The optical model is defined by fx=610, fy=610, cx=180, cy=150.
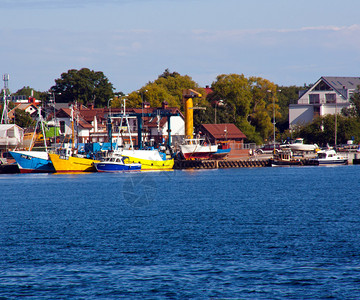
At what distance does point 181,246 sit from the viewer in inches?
1265

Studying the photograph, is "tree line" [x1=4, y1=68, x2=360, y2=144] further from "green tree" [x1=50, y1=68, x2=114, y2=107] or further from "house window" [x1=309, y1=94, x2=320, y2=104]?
"green tree" [x1=50, y1=68, x2=114, y2=107]

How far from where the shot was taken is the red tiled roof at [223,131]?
126656 millimetres

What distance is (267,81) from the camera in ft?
468

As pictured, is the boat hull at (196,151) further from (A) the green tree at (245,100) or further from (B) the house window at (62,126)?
(B) the house window at (62,126)

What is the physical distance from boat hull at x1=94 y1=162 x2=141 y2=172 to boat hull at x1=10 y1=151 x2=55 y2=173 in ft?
28.0

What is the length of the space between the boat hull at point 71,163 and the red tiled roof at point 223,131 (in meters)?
34.4

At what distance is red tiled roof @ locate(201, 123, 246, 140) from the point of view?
126656 millimetres

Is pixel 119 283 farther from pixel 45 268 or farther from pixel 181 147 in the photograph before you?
pixel 181 147

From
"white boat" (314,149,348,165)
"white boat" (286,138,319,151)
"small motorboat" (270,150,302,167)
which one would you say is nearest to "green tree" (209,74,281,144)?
"white boat" (286,138,319,151)

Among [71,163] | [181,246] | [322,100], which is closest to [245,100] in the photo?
[322,100]

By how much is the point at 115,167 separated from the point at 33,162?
43.9ft

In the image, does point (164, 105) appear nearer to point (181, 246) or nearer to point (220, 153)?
point (220, 153)

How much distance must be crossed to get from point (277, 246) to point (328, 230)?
21.6ft

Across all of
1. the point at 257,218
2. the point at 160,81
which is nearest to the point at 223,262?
the point at 257,218
